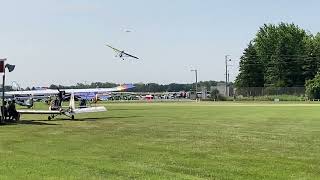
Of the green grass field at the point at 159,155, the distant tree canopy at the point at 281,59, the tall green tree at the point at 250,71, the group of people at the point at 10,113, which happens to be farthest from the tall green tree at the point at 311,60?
the green grass field at the point at 159,155

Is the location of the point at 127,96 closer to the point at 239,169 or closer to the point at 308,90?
the point at 308,90

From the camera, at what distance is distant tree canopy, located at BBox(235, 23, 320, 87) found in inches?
6107

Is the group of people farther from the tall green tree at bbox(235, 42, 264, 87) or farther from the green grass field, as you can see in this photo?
the tall green tree at bbox(235, 42, 264, 87)

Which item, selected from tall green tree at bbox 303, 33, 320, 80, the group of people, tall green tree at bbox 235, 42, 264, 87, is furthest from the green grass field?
tall green tree at bbox 235, 42, 264, 87

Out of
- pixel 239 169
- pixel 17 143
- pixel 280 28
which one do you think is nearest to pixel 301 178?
pixel 239 169

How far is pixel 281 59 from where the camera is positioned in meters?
157

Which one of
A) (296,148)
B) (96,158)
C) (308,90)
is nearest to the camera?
(96,158)

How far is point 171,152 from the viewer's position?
63.3 feet

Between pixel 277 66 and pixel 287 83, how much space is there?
5.18 m

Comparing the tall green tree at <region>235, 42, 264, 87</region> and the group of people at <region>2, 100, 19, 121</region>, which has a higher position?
the tall green tree at <region>235, 42, 264, 87</region>

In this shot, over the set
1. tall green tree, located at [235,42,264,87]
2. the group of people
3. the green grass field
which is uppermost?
tall green tree, located at [235,42,264,87]

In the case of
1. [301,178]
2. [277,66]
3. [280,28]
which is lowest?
[301,178]

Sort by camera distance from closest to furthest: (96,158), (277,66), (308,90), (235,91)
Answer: (96,158)
(308,90)
(235,91)
(277,66)

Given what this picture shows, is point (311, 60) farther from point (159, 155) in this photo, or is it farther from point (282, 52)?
point (159, 155)
